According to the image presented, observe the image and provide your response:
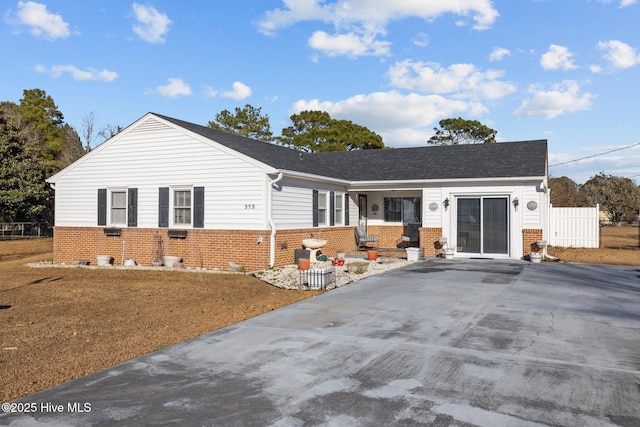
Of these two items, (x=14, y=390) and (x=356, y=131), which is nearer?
(x=14, y=390)

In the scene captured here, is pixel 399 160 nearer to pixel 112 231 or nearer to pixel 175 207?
pixel 175 207

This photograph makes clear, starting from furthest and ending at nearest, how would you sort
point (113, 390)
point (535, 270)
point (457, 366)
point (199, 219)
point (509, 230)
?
1. point (509, 230)
2. point (199, 219)
3. point (535, 270)
4. point (457, 366)
5. point (113, 390)

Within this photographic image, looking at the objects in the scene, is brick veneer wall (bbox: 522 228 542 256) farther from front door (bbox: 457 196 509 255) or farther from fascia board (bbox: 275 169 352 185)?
fascia board (bbox: 275 169 352 185)

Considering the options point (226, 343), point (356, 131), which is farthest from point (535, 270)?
point (356, 131)

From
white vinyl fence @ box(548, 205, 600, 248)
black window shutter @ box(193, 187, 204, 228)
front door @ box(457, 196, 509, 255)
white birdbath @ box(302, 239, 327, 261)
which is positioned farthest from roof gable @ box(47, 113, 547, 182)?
white vinyl fence @ box(548, 205, 600, 248)

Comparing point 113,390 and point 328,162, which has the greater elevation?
point 328,162

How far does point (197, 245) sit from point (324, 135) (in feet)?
98.3

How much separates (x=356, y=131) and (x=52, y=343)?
Answer: 40724 mm

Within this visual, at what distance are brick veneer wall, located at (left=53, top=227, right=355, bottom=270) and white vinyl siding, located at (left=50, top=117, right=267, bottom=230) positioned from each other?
0.35m

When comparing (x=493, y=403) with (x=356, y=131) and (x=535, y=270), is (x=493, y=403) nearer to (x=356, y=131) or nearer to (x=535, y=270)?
(x=535, y=270)

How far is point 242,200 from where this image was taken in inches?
583

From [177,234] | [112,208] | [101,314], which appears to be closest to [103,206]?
[112,208]

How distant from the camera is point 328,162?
23141mm

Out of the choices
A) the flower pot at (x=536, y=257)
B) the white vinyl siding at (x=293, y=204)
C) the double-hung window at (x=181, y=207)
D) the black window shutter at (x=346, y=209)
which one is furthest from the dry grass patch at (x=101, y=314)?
the flower pot at (x=536, y=257)
